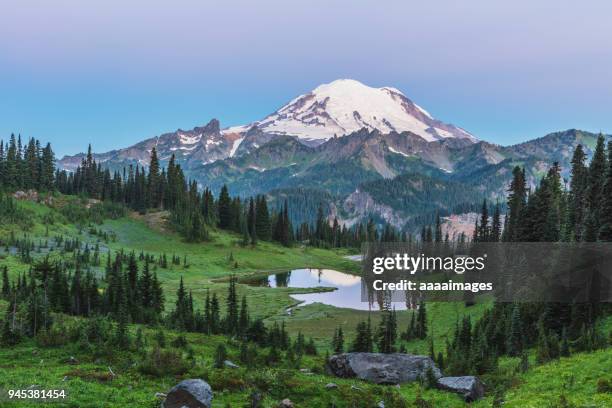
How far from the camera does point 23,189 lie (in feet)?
526

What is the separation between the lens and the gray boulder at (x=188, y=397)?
22641mm

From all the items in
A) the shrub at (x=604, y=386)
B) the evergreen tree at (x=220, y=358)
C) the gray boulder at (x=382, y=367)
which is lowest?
the gray boulder at (x=382, y=367)

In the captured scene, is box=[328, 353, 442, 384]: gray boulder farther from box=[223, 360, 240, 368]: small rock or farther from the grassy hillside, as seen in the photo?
box=[223, 360, 240, 368]: small rock

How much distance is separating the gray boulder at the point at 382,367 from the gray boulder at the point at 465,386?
6.86 feet

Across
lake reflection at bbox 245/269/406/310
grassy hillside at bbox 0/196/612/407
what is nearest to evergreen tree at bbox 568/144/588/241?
grassy hillside at bbox 0/196/612/407

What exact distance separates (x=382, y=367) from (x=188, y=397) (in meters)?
16.3

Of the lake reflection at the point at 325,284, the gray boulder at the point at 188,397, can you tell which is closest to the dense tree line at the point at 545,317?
the gray boulder at the point at 188,397

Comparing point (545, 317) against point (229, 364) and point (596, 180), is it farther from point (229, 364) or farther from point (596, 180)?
point (596, 180)

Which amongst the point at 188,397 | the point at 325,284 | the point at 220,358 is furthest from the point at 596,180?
the point at 325,284

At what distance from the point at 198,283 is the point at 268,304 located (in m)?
24.7

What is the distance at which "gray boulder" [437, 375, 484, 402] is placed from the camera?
29383mm

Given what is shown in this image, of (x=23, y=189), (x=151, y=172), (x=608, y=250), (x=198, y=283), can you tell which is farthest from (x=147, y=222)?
(x=608, y=250)

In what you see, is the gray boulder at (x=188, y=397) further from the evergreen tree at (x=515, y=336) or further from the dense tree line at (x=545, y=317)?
the evergreen tree at (x=515, y=336)

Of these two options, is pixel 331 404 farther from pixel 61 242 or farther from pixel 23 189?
pixel 23 189
